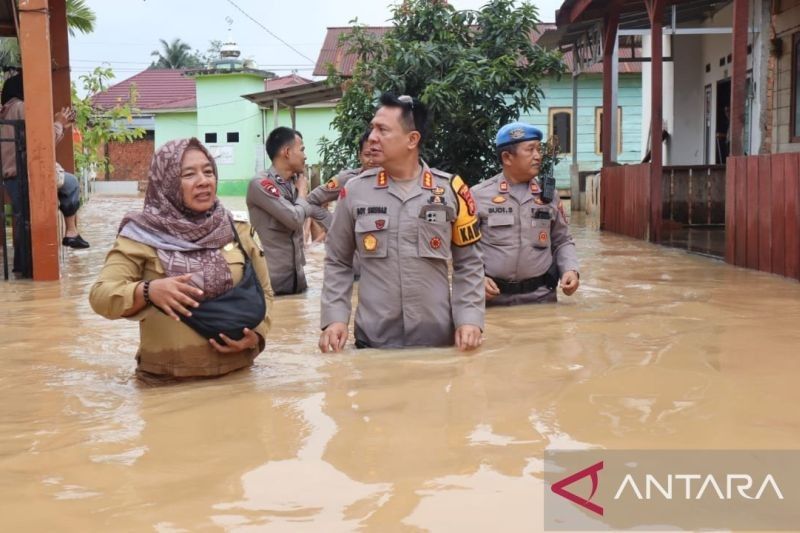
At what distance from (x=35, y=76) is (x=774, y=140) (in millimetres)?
10388

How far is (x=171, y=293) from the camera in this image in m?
4.35

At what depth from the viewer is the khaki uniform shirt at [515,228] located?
279 inches

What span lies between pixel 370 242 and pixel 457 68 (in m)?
7.38

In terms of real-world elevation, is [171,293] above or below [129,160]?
below

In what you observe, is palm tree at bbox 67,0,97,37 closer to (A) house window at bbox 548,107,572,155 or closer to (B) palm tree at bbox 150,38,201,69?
(A) house window at bbox 548,107,572,155

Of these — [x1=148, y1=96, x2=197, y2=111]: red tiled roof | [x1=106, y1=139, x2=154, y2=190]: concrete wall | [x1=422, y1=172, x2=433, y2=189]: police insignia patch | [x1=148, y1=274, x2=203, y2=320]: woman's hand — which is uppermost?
[x1=148, y1=96, x2=197, y2=111]: red tiled roof

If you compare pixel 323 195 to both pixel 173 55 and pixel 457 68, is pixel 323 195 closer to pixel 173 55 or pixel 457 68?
pixel 457 68

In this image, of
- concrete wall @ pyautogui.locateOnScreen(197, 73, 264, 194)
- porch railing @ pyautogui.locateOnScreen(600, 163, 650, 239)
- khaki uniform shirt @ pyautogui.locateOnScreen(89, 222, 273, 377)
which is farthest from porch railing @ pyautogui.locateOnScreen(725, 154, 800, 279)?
concrete wall @ pyautogui.locateOnScreen(197, 73, 264, 194)

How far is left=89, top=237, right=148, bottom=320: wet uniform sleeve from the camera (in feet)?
14.3

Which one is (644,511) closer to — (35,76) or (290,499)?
(290,499)

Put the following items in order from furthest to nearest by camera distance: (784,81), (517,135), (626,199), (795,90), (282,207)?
1. (626,199)
2. (784,81)
3. (795,90)
4. (282,207)
5. (517,135)

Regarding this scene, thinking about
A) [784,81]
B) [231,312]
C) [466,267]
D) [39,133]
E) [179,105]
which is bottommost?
[231,312]
